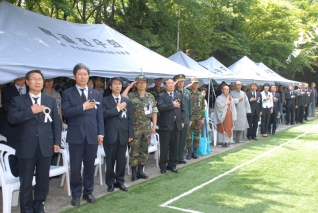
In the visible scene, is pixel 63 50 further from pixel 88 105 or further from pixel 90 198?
pixel 90 198

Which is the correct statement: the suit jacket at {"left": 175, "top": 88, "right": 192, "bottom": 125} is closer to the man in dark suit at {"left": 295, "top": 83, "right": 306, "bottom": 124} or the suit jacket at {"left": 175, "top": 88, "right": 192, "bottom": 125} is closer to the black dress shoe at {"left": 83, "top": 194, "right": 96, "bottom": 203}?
the black dress shoe at {"left": 83, "top": 194, "right": 96, "bottom": 203}

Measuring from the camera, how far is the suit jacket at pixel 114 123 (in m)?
5.09

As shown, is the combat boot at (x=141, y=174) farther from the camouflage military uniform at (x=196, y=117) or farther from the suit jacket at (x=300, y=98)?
the suit jacket at (x=300, y=98)

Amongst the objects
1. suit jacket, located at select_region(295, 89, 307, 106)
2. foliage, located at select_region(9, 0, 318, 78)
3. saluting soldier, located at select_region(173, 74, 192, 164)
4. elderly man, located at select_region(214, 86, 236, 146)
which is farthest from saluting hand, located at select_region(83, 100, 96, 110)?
suit jacket, located at select_region(295, 89, 307, 106)

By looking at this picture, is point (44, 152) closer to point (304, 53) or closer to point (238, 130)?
point (238, 130)

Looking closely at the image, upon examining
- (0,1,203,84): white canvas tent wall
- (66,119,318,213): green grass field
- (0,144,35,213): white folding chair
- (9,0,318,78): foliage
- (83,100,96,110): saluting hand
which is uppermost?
(9,0,318,78): foliage

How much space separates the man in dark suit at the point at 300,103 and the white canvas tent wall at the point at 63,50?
9558mm

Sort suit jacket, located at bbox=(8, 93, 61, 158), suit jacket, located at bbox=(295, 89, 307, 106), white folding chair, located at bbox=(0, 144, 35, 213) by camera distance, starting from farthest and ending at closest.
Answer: suit jacket, located at bbox=(295, 89, 307, 106) < white folding chair, located at bbox=(0, 144, 35, 213) < suit jacket, located at bbox=(8, 93, 61, 158)

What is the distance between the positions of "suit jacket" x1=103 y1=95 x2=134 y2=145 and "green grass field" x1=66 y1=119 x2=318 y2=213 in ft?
2.97

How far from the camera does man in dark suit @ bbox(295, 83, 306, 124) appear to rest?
15500mm

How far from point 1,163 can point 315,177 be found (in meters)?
5.55

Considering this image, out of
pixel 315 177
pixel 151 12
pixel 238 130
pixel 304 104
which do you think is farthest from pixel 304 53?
pixel 315 177

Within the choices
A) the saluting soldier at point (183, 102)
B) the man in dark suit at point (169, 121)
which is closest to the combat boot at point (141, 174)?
the man in dark suit at point (169, 121)

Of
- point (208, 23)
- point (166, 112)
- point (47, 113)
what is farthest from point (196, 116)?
point (208, 23)
